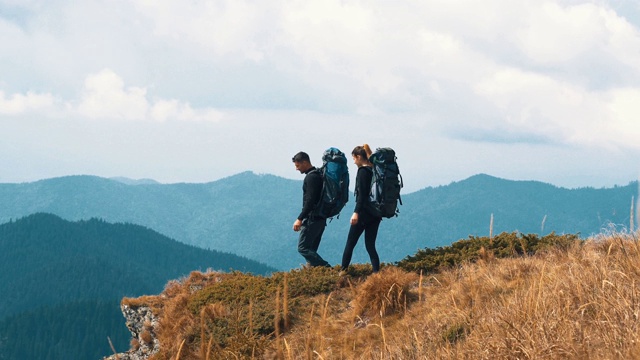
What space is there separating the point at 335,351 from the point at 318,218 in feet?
14.6

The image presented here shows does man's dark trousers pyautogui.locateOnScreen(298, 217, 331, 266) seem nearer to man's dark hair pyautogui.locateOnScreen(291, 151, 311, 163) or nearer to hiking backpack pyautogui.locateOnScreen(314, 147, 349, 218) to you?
hiking backpack pyautogui.locateOnScreen(314, 147, 349, 218)

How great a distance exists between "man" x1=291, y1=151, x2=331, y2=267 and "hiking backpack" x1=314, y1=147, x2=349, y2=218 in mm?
127

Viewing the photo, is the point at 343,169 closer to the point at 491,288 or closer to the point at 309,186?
the point at 309,186

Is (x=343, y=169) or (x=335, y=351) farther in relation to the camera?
(x=343, y=169)

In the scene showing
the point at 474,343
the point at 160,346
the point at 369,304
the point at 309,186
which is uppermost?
the point at 309,186

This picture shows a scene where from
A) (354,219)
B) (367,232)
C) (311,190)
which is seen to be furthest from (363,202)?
(311,190)

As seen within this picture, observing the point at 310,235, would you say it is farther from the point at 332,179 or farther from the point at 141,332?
the point at 141,332

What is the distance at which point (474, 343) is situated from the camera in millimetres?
5156

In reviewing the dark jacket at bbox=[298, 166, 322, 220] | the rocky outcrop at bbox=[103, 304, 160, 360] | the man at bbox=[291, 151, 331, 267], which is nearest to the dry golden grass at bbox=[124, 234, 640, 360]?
the rocky outcrop at bbox=[103, 304, 160, 360]

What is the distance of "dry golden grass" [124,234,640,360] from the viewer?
454cm

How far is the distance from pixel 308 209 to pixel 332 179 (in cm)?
84

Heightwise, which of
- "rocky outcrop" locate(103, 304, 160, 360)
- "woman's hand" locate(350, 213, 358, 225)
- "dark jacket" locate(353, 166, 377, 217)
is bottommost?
"rocky outcrop" locate(103, 304, 160, 360)

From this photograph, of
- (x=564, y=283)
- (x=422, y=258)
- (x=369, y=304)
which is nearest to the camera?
(x=564, y=283)

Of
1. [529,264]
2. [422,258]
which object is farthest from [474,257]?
[529,264]
